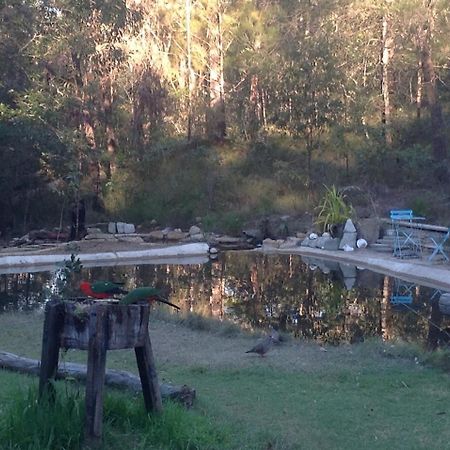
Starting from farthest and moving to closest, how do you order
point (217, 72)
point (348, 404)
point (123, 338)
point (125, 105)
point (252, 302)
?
1. point (217, 72)
2. point (125, 105)
3. point (252, 302)
4. point (348, 404)
5. point (123, 338)

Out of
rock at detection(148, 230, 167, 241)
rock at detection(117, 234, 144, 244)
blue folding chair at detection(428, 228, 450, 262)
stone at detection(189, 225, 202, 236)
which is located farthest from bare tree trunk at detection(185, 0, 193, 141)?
blue folding chair at detection(428, 228, 450, 262)

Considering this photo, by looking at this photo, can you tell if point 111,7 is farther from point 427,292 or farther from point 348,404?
point 348,404

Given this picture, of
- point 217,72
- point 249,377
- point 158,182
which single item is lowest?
point 249,377

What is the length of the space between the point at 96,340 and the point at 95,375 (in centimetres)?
18

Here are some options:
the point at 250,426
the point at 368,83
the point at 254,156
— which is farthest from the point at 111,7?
the point at 250,426

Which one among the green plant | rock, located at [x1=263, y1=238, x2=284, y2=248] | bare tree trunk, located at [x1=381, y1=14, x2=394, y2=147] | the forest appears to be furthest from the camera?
bare tree trunk, located at [x1=381, y1=14, x2=394, y2=147]

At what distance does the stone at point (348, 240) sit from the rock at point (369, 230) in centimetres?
27

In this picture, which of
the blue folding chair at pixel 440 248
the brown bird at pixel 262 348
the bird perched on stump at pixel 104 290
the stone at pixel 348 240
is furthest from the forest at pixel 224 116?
the bird perched on stump at pixel 104 290

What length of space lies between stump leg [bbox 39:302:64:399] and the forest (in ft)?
49.9

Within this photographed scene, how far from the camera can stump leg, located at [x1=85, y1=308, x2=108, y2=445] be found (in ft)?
13.1

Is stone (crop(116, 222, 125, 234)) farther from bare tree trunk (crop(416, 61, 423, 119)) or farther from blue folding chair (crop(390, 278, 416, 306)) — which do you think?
bare tree trunk (crop(416, 61, 423, 119))

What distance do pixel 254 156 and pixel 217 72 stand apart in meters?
4.29

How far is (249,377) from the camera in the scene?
6918mm

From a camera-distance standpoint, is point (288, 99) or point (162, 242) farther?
point (288, 99)
